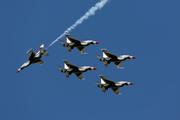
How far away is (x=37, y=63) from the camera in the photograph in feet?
602

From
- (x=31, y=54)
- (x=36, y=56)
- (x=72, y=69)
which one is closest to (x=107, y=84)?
(x=72, y=69)

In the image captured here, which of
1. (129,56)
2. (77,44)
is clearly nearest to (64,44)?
(77,44)

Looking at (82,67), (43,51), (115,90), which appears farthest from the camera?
(115,90)

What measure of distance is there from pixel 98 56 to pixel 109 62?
303cm

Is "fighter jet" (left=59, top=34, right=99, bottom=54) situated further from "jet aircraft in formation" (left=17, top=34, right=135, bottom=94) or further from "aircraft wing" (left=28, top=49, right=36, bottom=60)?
"aircraft wing" (left=28, top=49, right=36, bottom=60)

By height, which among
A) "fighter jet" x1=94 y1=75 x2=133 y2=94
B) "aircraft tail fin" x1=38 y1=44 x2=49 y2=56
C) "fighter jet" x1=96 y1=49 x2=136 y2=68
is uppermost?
"fighter jet" x1=96 y1=49 x2=136 y2=68

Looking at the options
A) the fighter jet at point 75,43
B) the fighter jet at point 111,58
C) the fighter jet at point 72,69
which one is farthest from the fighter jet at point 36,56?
the fighter jet at point 111,58

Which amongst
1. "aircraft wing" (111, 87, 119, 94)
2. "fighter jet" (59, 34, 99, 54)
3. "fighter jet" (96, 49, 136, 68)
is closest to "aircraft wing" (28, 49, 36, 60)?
"fighter jet" (59, 34, 99, 54)

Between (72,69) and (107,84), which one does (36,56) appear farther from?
(107,84)

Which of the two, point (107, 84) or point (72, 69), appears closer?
point (72, 69)

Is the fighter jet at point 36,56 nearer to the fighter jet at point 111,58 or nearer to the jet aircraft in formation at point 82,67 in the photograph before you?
the jet aircraft in formation at point 82,67

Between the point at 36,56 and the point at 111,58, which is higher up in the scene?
the point at 111,58

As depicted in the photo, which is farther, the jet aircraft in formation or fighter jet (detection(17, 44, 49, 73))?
the jet aircraft in formation

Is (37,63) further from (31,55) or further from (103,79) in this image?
(103,79)
